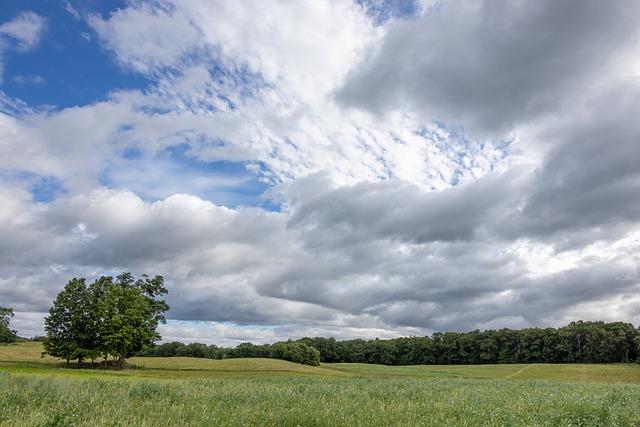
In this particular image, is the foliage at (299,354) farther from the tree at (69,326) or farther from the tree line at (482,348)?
the tree at (69,326)

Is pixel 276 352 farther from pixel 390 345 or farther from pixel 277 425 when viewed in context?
pixel 277 425

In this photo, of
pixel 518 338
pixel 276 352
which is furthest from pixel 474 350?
pixel 276 352

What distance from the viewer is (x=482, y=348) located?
484 feet

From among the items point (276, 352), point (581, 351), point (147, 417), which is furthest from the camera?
point (581, 351)

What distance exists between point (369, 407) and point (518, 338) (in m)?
154

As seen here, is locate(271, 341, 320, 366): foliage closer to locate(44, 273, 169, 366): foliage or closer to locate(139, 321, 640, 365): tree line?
locate(139, 321, 640, 365): tree line

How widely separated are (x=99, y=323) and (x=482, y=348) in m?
125

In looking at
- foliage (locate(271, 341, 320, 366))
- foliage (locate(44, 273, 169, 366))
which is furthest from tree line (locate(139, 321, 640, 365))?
foliage (locate(44, 273, 169, 366))

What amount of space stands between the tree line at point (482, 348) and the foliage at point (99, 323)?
52.2m

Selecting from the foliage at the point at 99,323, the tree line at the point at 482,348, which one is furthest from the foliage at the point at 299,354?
the foliage at the point at 99,323

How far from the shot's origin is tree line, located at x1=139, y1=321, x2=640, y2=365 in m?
126

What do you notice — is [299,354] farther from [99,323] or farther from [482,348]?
[482,348]


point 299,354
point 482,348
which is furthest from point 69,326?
point 482,348

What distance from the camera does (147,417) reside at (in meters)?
10.6
